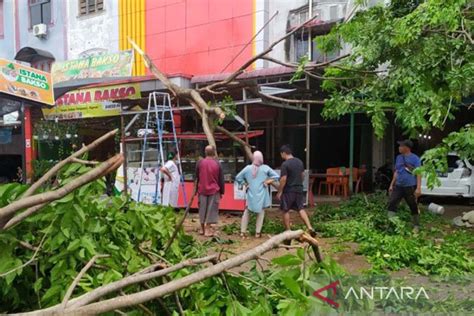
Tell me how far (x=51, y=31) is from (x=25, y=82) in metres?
11.9

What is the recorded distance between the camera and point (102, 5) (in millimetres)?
18641

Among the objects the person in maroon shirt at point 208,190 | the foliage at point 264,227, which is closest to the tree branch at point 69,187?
the person in maroon shirt at point 208,190

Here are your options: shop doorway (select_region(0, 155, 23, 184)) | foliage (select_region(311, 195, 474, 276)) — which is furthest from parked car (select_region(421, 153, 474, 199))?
shop doorway (select_region(0, 155, 23, 184))

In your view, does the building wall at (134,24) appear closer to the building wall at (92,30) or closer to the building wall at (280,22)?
the building wall at (92,30)

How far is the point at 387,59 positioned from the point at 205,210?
4.06m

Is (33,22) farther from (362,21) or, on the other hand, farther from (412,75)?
(412,75)

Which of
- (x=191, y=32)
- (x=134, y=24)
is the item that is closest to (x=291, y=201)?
(x=191, y=32)

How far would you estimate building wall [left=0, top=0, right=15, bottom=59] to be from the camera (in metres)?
20.9

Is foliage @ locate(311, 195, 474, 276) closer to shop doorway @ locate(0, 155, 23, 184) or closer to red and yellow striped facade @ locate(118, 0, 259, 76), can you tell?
red and yellow striped facade @ locate(118, 0, 259, 76)

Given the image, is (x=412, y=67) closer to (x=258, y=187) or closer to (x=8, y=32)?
(x=258, y=187)

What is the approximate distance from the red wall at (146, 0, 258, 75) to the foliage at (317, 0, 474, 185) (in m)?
7.41

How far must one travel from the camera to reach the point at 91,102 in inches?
602

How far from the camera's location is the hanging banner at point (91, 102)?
1395cm

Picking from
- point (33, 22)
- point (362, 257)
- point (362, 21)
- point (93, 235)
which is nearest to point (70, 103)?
point (33, 22)
